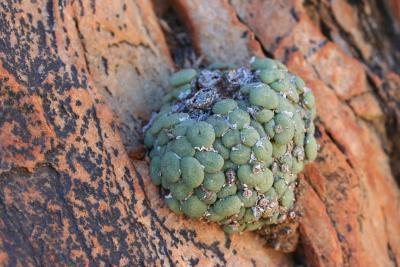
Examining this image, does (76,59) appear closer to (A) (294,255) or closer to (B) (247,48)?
(B) (247,48)

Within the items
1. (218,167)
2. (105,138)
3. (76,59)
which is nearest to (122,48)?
(76,59)

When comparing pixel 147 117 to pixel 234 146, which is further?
pixel 147 117

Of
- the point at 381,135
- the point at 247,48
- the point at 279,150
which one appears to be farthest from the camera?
the point at 381,135

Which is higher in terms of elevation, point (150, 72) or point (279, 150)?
point (150, 72)

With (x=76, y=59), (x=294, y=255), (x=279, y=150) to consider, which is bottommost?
(x=294, y=255)
